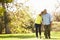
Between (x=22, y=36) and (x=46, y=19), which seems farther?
(x=22, y=36)

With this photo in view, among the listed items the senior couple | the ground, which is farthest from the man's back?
the ground

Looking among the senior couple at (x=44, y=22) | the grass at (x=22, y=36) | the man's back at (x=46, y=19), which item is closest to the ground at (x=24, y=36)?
the grass at (x=22, y=36)

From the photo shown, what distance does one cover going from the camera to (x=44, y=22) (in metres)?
5.32

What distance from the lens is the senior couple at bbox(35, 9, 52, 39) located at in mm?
5316

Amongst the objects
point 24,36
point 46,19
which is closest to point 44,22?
point 46,19

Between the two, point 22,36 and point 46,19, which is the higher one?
point 46,19

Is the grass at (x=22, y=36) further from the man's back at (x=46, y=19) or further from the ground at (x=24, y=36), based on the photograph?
the man's back at (x=46, y=19)

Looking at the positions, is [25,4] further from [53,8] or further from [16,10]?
[53,8]

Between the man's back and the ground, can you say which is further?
the ground

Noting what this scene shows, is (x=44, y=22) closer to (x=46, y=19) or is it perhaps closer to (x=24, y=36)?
(x=46, y=19)

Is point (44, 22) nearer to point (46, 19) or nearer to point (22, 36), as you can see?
point (46, 19)

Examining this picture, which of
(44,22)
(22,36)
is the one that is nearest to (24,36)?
(22,36)

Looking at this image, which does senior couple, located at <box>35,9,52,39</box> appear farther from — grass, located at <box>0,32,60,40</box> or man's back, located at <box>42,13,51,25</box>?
grass, located at <box>0,32,60,40</box>

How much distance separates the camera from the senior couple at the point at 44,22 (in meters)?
5.32
